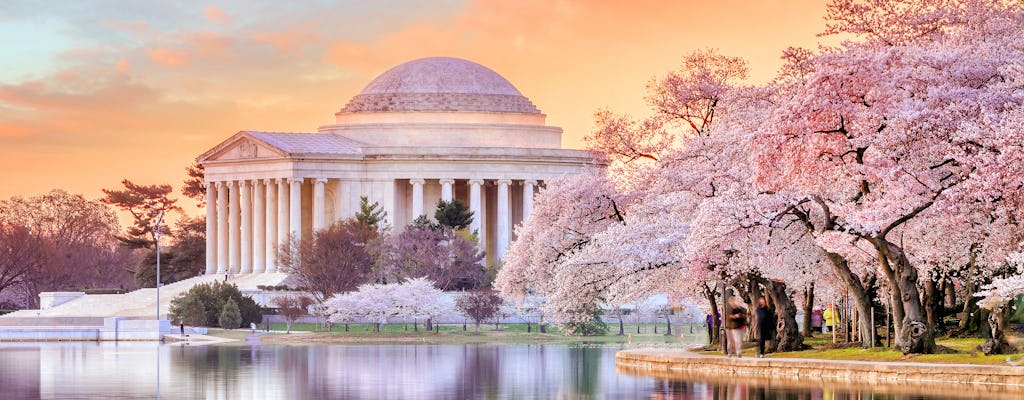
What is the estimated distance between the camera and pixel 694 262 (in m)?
59.2

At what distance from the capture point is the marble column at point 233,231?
523ft

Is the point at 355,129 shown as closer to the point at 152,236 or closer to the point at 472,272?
the point at 152,236

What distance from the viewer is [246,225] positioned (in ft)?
526

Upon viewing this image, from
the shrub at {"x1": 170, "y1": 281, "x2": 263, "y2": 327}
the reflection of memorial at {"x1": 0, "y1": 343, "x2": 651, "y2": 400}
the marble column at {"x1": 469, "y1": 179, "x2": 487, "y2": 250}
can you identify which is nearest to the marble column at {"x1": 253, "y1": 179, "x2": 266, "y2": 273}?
the marble column at {"x1": 469, "y1": 179, "x2": 487, "y2": 250}

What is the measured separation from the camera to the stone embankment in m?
46.2

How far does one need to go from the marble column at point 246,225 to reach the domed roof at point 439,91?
12.4 meters

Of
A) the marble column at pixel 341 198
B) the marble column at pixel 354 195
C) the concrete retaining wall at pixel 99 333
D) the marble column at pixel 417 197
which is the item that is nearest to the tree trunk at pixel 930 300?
the concrete retaining wall at pixel 99 333

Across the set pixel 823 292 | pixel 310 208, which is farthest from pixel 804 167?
pixel 310 208

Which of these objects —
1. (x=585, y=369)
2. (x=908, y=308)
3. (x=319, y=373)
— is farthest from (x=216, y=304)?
(x=908, y=308)

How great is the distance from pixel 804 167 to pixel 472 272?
77.4m

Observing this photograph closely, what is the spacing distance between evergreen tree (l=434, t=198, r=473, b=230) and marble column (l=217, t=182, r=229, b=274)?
2241cm

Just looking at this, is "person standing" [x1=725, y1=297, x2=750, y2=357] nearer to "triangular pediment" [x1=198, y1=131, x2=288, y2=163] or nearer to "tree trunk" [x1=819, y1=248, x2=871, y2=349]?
"tree trunk" [x1=819, y1=248, x2=871, y2=349]

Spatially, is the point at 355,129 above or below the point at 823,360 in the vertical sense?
above

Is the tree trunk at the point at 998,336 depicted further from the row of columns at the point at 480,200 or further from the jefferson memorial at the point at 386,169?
the row of columns at the point at 480,200
